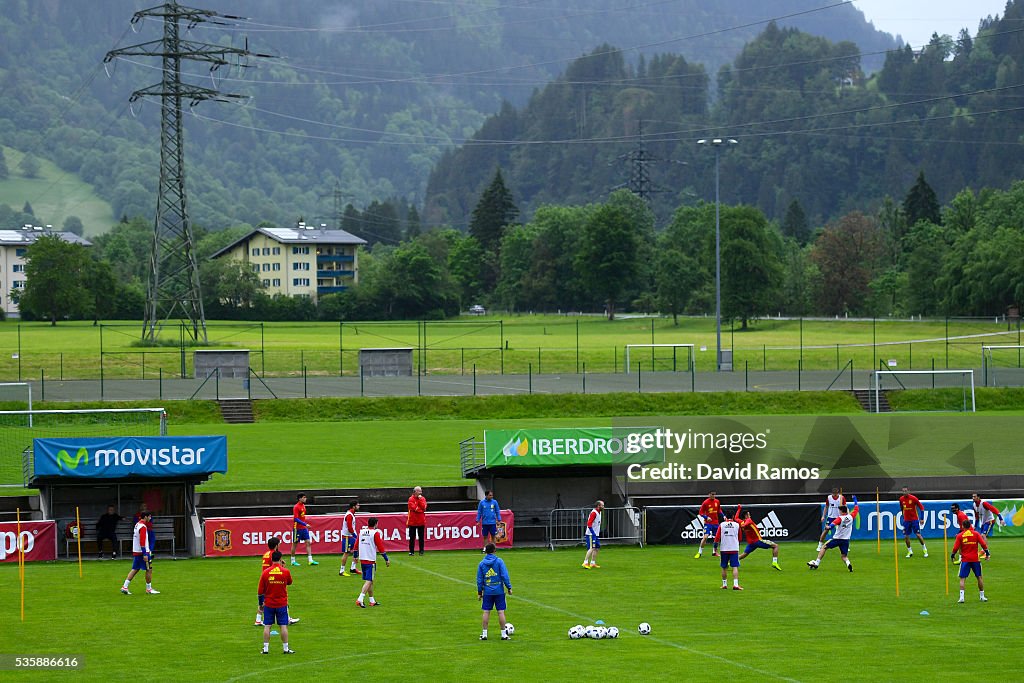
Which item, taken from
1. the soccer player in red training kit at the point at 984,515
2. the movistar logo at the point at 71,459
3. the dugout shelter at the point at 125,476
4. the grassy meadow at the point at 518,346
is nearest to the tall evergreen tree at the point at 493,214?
the grassy meadow at the point at 518,346

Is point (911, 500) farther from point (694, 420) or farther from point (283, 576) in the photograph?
point (283, 576)

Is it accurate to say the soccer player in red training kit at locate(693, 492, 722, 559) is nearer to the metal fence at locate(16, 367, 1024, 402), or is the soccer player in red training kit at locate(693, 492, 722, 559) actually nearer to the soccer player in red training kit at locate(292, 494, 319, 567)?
the soccer player in red training kit at locate(292, 494, 319, 567)

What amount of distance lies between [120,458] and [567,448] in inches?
458

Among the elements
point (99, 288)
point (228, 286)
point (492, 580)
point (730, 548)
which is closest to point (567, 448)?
point (730, 548)

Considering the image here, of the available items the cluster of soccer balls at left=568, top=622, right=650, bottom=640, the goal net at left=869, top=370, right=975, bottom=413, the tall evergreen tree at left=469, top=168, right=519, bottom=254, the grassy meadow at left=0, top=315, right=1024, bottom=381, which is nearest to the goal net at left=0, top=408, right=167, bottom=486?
the grassy meadow at left=0, top=315, right=1024, bottom=381

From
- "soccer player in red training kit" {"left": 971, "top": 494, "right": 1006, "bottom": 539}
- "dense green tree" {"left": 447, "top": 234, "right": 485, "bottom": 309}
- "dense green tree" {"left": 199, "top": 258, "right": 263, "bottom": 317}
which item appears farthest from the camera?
"dense green tree" {"left": 447, "top": 234, "right": 485, "bottom": 309}

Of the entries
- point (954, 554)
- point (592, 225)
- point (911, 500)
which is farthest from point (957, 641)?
Answer: point (592, 225)

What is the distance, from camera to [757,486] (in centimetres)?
3628

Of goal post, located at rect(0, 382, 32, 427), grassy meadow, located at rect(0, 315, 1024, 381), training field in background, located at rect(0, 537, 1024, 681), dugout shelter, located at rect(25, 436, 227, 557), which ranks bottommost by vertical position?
training field in background, located at rect(0, 537, 1024, 681)

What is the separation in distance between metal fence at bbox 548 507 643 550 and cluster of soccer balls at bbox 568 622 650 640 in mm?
11376

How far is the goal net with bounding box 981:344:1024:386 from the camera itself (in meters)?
73.5

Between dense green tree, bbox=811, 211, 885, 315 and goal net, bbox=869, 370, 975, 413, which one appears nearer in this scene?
goal net, bbox=869, 370, 975, 413

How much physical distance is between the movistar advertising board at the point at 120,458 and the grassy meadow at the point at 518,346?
37067 mm

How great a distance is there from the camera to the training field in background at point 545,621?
2041 centimetres
